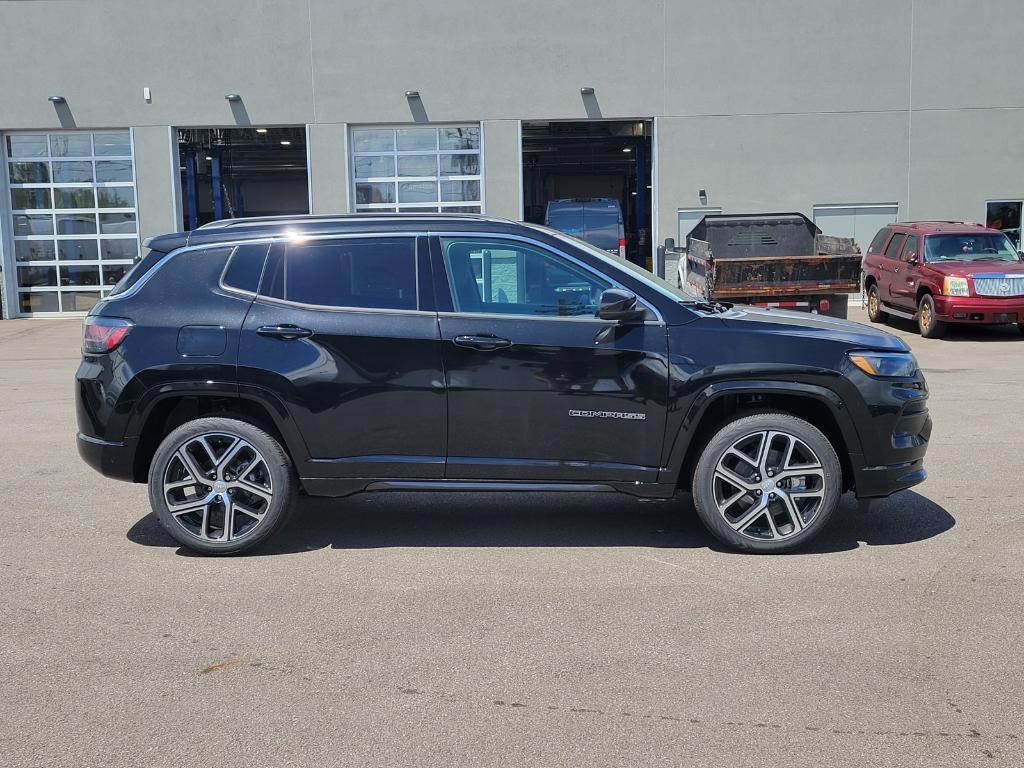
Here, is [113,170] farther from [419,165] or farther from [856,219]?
[856,219]

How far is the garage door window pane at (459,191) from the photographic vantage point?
2408 cm

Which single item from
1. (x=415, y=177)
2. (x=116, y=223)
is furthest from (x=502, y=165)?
(x=116, y=223)

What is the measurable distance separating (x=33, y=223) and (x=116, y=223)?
1.90 metres

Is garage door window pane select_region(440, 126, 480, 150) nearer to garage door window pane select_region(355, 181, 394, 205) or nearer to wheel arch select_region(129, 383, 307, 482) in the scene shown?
garage door window pane select_region(355, 181, 394, 205)

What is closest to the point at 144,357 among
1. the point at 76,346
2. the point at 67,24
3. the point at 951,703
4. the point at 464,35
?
the point at 951,703

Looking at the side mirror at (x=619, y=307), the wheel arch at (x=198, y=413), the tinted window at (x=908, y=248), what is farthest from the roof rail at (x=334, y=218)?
the tinted window at (x=908, y=248)

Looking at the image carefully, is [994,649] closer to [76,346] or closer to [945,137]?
[76,346]

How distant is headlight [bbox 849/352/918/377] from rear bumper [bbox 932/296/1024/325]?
11104 mm

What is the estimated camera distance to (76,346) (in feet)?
61.4

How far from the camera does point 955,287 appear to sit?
53.6 feet

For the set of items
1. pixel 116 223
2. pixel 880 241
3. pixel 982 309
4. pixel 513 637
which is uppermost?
pixel 116 223

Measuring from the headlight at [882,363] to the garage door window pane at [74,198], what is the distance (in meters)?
21.7

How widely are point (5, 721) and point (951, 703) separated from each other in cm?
349

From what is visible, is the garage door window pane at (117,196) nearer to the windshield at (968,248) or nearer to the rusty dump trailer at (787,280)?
the rusty dump trailer at (787,280)
